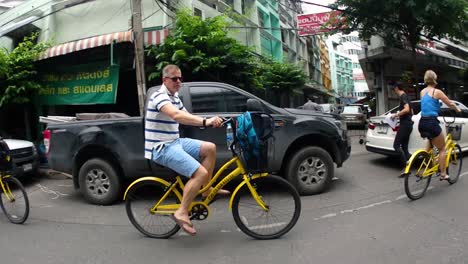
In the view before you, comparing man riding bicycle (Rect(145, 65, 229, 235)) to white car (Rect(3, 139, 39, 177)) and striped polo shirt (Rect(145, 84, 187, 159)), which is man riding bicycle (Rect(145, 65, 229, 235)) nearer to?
striped polo shirt (Rect(145, 84, 187, 159))

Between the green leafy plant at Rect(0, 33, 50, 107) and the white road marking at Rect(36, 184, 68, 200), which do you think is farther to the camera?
the green leafy plant at Rect(0, 33, 50, 107)

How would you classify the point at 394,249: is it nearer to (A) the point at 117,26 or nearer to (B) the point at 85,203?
(B) the point at 85,203

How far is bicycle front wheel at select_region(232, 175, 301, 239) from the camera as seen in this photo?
421 centimetres

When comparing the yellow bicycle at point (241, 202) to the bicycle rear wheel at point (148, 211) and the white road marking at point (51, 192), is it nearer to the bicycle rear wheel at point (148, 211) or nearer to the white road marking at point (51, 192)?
the bicycle rear wheel at point (148, 211)

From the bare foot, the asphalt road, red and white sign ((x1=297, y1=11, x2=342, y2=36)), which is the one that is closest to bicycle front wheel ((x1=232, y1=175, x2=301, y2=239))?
the asphalt road

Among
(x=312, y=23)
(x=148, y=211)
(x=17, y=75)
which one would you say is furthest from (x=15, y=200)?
(x=312, y=23)

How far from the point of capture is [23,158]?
8.57m

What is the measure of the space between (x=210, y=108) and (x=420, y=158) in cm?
316

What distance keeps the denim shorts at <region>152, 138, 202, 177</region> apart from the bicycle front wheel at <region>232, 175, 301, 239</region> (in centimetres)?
57

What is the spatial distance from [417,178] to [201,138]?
315 cm

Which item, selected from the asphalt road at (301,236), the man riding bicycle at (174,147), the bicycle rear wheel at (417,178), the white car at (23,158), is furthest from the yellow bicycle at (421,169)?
the white car at (23,158)

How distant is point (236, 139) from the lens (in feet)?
13.5

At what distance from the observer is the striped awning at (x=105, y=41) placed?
10.5 meters

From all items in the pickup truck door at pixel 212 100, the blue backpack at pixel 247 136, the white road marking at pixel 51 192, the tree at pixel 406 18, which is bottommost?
the white road marking at pixel 51 192
